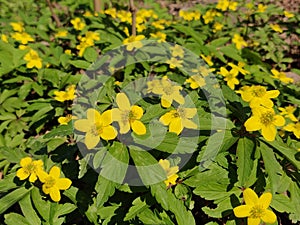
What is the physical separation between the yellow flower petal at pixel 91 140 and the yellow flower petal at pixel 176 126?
0.37m

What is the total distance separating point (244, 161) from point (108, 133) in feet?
2.09

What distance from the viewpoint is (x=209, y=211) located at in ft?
5.45

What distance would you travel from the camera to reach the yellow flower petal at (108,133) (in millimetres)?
1481

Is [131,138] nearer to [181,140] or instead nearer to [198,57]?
[181,140]

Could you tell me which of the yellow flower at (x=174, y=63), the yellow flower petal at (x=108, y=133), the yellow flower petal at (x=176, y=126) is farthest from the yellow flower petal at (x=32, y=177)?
the yellow flower at (x=174, y=63)

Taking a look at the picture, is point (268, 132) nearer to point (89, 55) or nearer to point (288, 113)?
point (288, 113)

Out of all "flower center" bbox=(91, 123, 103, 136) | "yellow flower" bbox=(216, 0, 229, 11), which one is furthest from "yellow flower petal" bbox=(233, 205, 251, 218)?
"yellow flower" bbox=(216, 0, 229, 11)

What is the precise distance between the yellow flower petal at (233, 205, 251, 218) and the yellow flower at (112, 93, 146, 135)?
23.0 inches

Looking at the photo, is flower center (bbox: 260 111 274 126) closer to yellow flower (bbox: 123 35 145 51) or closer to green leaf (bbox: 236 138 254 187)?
green leaf (bbox: 236 138 254 187)

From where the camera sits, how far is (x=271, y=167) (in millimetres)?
1497

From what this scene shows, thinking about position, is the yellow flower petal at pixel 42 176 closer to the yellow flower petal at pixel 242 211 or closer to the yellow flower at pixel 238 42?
the yellow flower petal at pixel 242 211

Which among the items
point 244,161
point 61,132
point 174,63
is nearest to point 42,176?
point 61,132

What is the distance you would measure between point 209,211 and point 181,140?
412 millimetres

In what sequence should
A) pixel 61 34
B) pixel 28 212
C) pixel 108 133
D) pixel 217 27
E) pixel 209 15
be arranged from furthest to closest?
1. pixel 209 15
2. pixel 217 27
3. pixel 61 34
4. pixel 28 212
5. pixel 108 133
